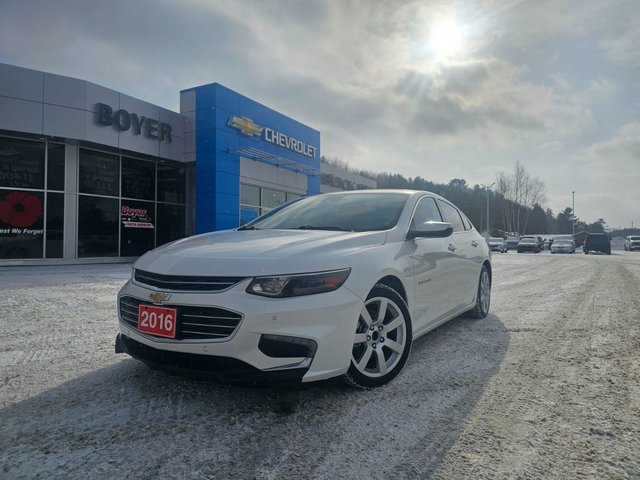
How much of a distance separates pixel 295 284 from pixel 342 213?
1.46m

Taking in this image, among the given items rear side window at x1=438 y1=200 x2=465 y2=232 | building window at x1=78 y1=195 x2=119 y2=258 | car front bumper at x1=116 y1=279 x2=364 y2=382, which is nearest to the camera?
car front bumper at x1=116 y1=279 x2=364 y2=382

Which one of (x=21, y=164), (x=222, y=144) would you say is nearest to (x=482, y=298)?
(x=222, y=144)

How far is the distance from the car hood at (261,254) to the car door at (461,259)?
54.5 inches

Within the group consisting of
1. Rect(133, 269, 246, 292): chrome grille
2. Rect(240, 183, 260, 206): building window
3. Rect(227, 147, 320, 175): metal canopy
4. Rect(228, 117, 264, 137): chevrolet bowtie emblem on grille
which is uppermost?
Rect(228, 117, 264, 137): chevrolet bowtie emblem on grille

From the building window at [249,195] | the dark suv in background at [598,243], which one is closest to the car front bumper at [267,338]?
the building window at [249,195]

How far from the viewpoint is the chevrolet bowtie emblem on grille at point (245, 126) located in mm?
17281

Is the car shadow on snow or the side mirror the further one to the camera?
the side mirror

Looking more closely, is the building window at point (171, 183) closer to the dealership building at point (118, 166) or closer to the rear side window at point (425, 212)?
the dealership building at point (118, 166)

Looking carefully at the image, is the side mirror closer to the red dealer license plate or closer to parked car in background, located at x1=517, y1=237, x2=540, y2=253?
the red dealer license plate

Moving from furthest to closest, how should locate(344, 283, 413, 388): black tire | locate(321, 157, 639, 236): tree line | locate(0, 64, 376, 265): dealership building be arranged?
locate(321, 157, 639, 236): tree line → locate(0, 64, 376, 265): dealership building → locate(344, 283, 413, 388): black tire

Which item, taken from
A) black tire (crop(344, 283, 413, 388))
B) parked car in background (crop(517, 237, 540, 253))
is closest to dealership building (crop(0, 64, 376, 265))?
black tire (crop(344, 283, 413, 388))

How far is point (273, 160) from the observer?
2027 centimetres

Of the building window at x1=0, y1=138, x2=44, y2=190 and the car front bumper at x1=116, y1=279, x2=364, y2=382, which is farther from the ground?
the building window at x1=0, y1=138, x2=44, y2=190

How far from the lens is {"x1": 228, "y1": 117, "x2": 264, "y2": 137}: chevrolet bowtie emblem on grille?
1728 centimetres
